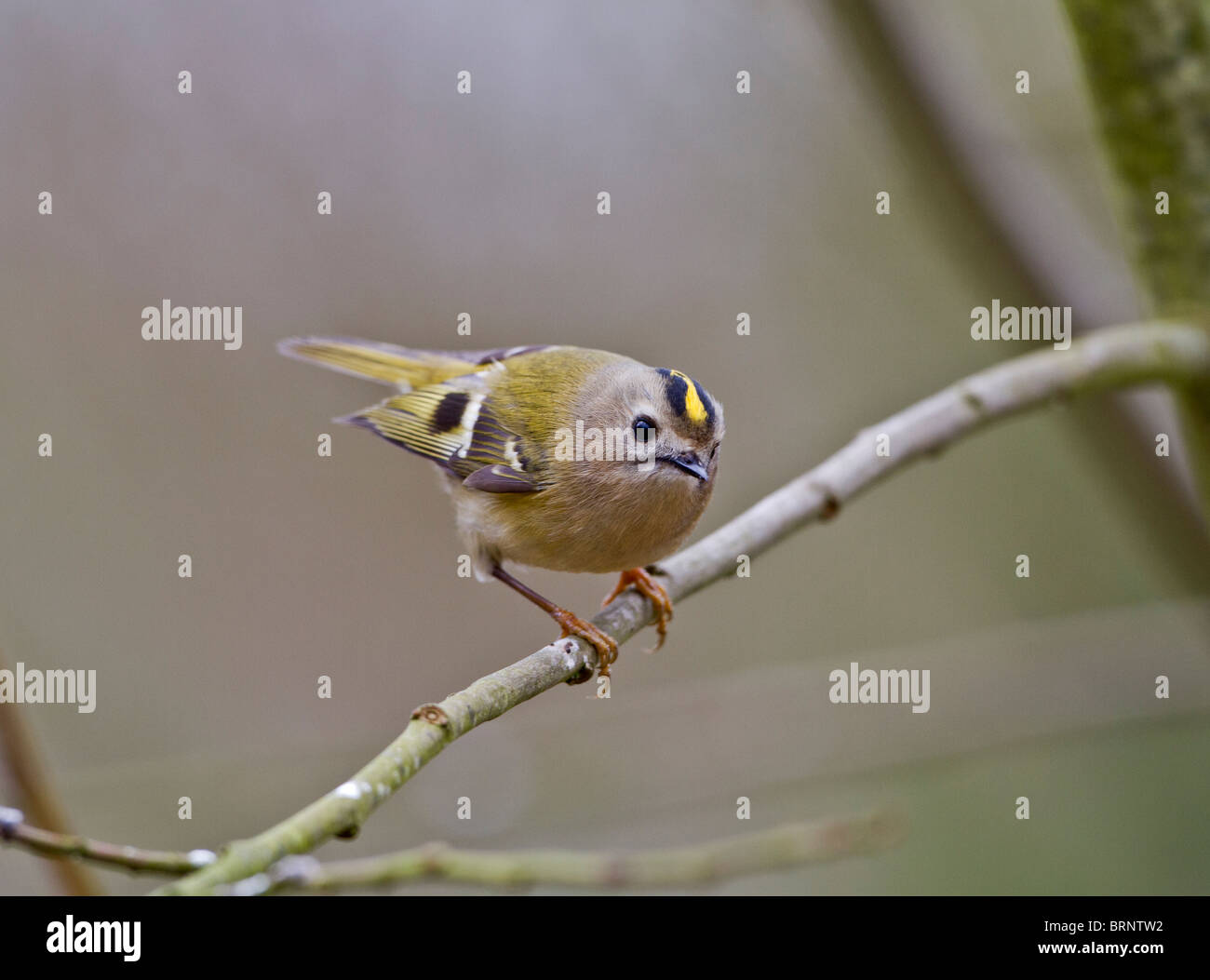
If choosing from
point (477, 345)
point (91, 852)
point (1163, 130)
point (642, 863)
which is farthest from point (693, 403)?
point (477, 345)

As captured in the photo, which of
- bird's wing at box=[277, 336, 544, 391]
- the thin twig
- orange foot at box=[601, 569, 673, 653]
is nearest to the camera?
the thin twig

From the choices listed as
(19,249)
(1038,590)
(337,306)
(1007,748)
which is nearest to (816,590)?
(1038,590)

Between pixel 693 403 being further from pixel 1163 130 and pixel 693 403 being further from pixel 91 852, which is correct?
pixel 91 852

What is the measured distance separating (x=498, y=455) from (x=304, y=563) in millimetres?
3114

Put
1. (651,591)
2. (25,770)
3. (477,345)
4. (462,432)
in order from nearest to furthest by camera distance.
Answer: (25,770)
(651,591)
(462,432)
(477,345)

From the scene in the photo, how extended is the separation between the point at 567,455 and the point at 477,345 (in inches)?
127

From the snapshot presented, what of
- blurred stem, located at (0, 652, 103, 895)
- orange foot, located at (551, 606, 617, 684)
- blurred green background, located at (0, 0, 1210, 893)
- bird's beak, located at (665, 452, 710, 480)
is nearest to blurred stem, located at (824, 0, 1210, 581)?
blurred green background, located at (0, 0, 1210, 893)

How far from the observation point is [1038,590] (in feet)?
21.1

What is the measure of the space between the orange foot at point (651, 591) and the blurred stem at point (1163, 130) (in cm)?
169

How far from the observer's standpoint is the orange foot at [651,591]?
3.21 m

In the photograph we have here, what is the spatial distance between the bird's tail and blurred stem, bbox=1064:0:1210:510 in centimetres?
228

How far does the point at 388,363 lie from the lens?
4.20 meters

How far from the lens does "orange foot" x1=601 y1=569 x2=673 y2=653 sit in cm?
321

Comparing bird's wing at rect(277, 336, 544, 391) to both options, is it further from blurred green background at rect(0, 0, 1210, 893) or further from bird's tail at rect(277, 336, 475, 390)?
blurred green background at rect(0, 0, 1210, 893)
